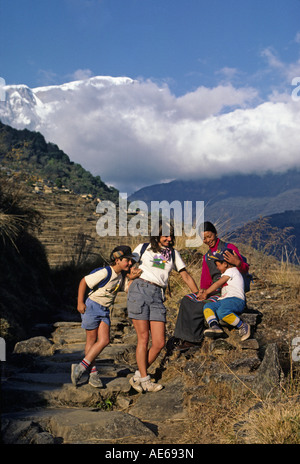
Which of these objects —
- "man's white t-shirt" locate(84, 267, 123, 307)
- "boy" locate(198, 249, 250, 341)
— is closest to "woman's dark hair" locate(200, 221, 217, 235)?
"boy" locate(198, 249, 250, 341)

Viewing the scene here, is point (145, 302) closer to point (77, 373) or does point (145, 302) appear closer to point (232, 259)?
point (77, 373)

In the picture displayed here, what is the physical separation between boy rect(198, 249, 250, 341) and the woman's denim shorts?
2.24ft

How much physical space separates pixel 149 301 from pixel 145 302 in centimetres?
5

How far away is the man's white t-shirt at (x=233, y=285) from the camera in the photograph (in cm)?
552

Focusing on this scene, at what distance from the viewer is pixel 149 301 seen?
16.4 ft

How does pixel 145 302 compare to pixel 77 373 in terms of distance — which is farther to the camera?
pixel 145 302

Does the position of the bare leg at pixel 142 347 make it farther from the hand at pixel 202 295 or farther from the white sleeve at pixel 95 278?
the hand at pixel 202 295

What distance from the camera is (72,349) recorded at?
722 centimetres

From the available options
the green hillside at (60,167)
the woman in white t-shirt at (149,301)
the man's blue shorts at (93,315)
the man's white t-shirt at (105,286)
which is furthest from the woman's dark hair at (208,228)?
the green hillside at (60,167)

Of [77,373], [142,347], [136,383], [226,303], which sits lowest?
[136,383]

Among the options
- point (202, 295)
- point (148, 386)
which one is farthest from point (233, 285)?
point (148, 386)

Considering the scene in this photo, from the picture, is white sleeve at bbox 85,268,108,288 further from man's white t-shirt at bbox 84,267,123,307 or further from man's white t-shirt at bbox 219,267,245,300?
man's white t-shirt at bbox 219,267,245,300

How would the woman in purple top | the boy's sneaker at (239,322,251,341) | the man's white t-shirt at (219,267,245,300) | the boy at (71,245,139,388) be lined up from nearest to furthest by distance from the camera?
1. the boy at (71,245,139,388)
2. the boy's sneaker at (239,322,251,341)
3. the man's white t-shirt at (219,267,245,300)
4. the woman in purple top

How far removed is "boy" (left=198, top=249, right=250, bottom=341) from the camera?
5.34 meters
